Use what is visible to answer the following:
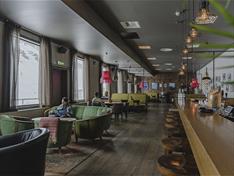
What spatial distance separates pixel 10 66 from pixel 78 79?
18.1 ft

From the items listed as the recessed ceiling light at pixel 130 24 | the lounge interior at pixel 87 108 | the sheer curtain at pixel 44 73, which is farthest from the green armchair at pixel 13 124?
the recessed ceiling light at pixel 130 24

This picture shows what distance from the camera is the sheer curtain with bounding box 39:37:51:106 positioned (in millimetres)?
7926

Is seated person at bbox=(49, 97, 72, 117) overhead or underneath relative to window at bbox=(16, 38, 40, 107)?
underneath

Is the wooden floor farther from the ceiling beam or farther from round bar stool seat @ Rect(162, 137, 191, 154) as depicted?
the ceiling beam

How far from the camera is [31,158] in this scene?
10.0ft

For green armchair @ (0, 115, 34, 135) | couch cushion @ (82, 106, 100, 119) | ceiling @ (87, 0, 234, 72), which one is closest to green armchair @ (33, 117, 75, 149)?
green armchair @ (0, 115, 34, 135)

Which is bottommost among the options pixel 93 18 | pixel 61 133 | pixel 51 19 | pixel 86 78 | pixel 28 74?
pixel 61 133

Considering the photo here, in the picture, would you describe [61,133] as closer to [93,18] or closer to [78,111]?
[78,111]

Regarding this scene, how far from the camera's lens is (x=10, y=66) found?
6.27m

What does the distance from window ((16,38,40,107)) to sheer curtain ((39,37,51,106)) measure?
0.62 ft

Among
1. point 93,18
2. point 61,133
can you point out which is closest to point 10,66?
point 61,133

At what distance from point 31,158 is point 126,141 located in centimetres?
410

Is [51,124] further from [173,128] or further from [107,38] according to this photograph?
[107,38]

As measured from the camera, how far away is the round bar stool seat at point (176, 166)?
212cm
